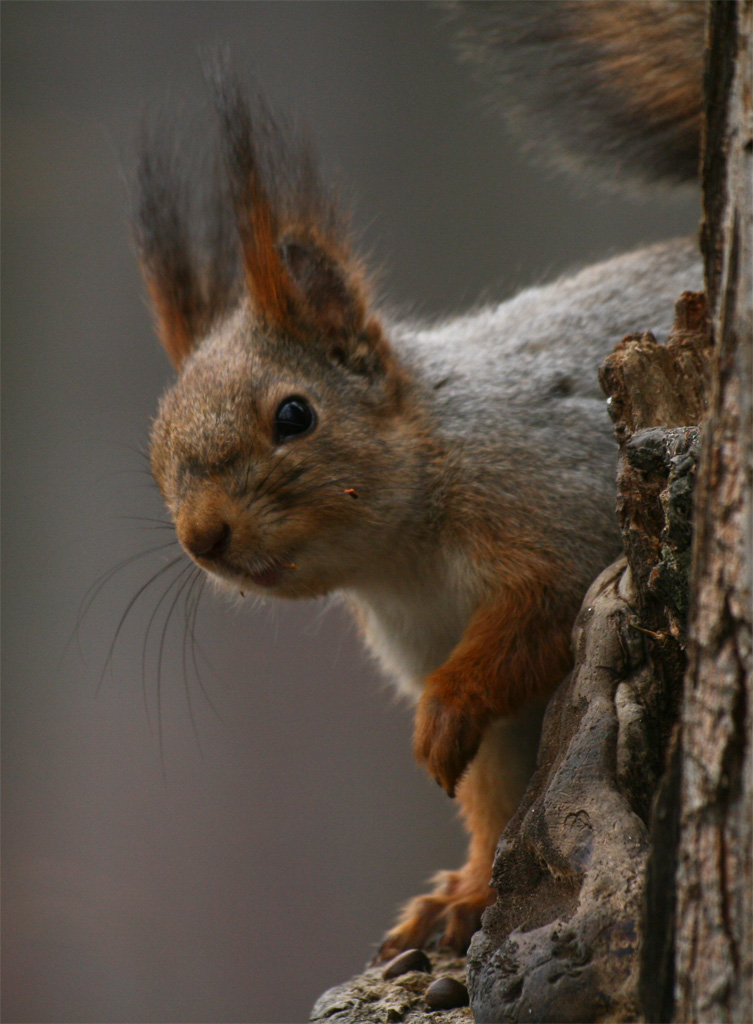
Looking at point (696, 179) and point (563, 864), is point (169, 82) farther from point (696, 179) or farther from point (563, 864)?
point (563, 864)

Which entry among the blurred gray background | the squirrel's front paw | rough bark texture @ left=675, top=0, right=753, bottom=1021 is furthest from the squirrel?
the blurred gray background

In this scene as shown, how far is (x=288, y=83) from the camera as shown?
2.28 m

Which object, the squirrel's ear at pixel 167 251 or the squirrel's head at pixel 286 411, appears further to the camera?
the squirrel's ear at pixel 167 251

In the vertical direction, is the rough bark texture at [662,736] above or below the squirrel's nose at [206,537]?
below

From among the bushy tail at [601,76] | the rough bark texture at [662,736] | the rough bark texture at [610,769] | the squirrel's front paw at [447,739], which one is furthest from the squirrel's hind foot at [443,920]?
the bushy tail at [601,76]

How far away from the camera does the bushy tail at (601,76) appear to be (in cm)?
130

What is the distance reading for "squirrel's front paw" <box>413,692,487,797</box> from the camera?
96 cm

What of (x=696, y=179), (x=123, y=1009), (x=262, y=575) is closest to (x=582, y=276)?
(x=696, y=179)

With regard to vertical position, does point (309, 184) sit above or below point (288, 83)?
below

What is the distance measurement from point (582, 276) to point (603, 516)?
1.43 ft

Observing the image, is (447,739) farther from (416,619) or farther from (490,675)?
(416,619)

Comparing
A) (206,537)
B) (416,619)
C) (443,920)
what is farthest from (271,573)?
(443,920)

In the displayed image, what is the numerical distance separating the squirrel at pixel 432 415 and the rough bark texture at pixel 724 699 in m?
0.44

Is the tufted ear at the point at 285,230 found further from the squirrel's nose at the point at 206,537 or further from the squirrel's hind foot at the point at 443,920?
the squirrel's hind foot at the point at 443,920
